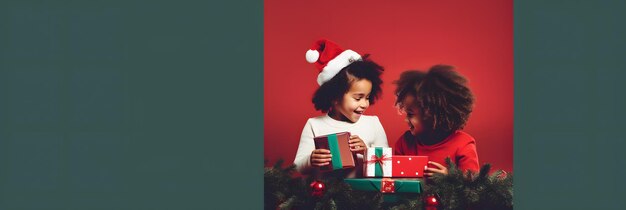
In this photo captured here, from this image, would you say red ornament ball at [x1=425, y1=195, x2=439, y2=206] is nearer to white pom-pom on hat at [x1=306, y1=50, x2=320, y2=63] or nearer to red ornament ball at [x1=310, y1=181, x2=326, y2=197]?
red ornament ball at [x1=310, y1=181, x2=326, y2=197]

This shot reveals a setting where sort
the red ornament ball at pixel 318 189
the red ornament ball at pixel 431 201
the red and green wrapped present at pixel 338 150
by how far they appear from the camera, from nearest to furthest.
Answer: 1. the red ornament ball at pixel 431 201
2. the red ornament ball at pixel 318 189
3. the red and green wrapped present at pixel 338 150

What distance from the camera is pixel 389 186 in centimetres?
648

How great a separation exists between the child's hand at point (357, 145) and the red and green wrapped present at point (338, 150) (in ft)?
0.10

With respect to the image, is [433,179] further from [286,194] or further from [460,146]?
[286,194]

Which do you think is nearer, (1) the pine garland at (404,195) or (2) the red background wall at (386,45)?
(1) the pine garland at (404,195)

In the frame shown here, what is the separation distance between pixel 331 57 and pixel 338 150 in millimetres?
472

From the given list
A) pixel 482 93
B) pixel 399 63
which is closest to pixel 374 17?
pixel 399 63

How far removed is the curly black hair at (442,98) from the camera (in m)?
6.52

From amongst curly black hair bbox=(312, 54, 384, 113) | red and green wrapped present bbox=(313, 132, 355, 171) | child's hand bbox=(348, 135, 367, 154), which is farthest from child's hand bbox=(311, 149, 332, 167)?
curly black hair bbox=(312, 54, 384, 113)

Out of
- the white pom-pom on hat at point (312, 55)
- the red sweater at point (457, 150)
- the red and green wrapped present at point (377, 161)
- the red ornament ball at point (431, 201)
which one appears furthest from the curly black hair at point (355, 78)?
the red ornament ball at point (431, 201)

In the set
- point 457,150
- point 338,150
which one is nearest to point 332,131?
point 338,150

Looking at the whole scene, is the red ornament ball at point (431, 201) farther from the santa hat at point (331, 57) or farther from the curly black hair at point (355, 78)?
the santa hat at point (331, 57)

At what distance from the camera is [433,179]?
6441mm

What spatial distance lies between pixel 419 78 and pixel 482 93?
1.07 ft
